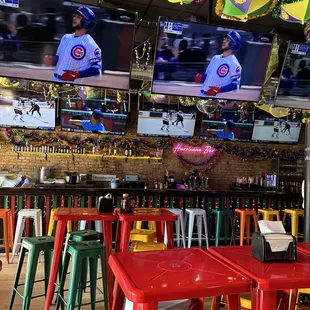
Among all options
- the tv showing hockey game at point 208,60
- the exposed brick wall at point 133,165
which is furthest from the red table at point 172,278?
the exposed brick wall at point 133,165

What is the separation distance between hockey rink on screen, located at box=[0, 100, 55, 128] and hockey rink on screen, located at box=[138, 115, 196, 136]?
6.10 feet

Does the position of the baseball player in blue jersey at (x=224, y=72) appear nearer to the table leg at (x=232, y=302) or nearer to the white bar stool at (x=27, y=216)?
the table leg at (x=232, y=302)

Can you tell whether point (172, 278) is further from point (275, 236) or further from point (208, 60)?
point (208, 60)

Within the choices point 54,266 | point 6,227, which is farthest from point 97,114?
point 54,266

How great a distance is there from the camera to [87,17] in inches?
111

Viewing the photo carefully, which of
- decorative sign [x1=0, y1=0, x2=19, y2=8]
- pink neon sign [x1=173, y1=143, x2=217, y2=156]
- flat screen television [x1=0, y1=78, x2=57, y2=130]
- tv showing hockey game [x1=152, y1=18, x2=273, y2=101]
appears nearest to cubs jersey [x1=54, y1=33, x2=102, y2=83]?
decorative sign [x1=0, y1=0, x2=19, y2=8]

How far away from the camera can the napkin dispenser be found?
1.80 metres

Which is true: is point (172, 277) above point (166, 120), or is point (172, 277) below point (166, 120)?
below

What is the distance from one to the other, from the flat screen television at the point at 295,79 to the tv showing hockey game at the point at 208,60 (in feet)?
0.98

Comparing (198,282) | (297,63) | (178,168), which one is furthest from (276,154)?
(198,282)

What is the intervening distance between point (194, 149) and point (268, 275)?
6.44m

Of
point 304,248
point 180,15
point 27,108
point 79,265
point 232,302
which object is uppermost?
point 180,15

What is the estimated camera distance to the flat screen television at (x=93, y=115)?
Result: 6.81m

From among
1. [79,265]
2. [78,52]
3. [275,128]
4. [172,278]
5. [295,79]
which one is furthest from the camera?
[275,128]
